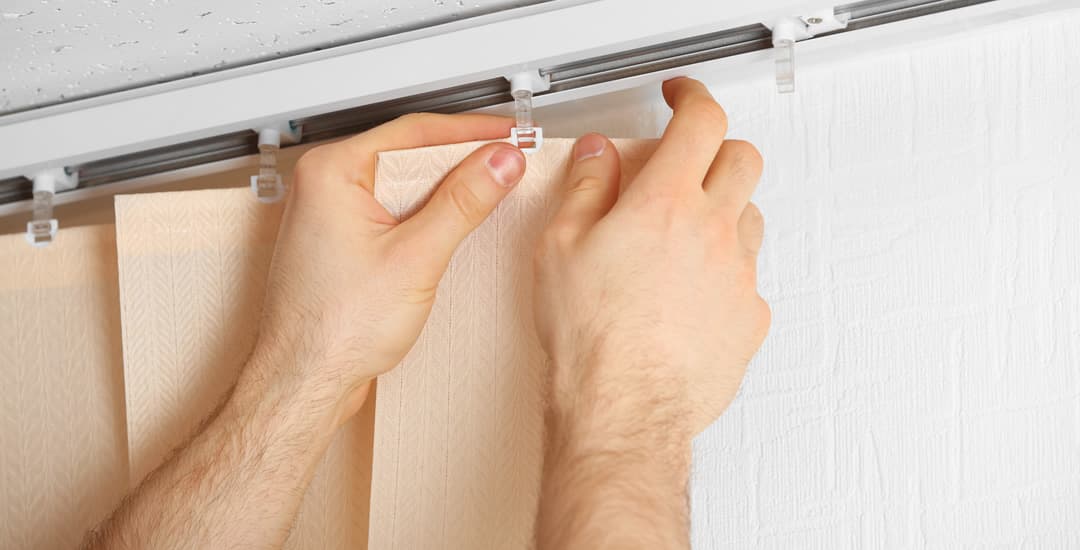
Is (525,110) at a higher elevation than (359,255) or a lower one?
higher

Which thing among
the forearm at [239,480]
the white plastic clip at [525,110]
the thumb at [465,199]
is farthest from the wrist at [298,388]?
the white plastic clip at [525,110]

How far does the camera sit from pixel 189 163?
2.87ft

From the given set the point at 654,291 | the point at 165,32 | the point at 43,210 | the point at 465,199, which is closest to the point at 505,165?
the point at 465,199

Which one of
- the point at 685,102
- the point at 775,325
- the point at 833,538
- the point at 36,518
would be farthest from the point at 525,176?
the point at 36,518

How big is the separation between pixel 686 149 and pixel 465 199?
169 mm

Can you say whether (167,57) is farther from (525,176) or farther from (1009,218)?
(1009,218)

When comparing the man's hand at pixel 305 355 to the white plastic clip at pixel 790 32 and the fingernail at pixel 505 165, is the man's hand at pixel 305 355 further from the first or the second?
the white plastic clip at pixel 790 32

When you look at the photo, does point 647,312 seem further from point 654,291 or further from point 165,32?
point 165,32

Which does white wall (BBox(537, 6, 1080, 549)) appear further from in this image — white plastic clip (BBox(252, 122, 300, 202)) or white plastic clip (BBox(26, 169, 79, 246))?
white plastic clip (BBox(26, 169, 79, 246))

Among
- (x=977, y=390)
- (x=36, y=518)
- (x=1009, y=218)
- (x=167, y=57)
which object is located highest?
(x=167, y=57)

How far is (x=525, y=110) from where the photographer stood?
766mm

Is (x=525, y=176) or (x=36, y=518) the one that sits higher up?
(x=525, y=176)

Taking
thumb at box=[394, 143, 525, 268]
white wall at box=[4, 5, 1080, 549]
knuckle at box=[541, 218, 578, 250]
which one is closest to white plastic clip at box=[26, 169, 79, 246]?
thumb at box=[394, 143, 525, 268]

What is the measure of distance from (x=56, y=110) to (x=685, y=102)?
1.79 ft
